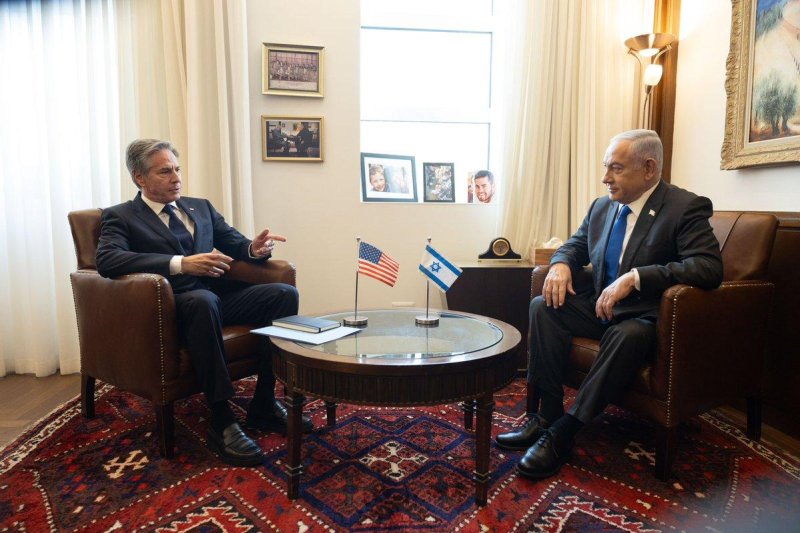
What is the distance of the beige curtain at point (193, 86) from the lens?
2.99 m

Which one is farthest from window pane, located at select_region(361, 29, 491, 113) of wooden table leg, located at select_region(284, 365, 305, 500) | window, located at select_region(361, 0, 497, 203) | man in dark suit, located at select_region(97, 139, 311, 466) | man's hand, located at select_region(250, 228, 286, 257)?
wooden table leg, located at select_region(284, 365, 305, 500)

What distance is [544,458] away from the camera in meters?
1.82

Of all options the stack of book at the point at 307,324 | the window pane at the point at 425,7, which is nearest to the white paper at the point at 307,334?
the stack of book at the point at 307,324

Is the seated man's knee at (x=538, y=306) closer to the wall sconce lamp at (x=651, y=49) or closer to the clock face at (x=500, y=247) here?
the clock face at (x=500, y=247)

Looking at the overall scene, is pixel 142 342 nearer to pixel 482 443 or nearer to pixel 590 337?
pixel 482 443

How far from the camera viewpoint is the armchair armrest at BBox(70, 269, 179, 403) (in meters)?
1.88

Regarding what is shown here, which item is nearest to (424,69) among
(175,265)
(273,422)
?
(175,265)

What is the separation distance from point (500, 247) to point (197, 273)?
6.16 feet

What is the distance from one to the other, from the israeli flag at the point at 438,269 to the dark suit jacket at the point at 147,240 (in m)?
1.08

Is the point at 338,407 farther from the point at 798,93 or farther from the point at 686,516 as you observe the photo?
the point at 798,93

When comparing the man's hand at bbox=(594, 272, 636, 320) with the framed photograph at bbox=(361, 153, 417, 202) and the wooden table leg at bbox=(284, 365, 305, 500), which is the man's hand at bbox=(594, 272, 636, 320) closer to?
the wooden table leg at bbox=(284, 365, 305, 500)

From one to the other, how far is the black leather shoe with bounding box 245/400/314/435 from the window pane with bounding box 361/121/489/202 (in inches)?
76.7

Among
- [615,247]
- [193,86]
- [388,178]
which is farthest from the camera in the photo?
[388,178]

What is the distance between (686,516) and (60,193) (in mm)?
3422
